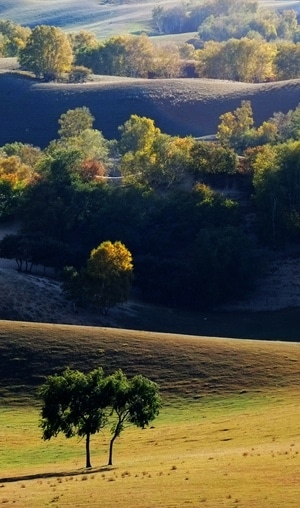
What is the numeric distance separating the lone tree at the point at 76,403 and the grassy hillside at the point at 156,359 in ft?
59.8

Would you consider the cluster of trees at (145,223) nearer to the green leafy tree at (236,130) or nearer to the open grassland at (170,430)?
the green leafy tree at (236,130)

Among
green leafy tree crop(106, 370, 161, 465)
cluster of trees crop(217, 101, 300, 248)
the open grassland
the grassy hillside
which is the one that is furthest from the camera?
cluster of trees crop(217, 101, 300, 248)

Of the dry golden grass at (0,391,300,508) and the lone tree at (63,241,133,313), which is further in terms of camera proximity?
the lone tree at (63,241,133,313)

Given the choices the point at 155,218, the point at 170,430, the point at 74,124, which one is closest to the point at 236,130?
the point at 74,124

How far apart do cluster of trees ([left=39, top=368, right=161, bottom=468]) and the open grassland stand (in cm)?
188

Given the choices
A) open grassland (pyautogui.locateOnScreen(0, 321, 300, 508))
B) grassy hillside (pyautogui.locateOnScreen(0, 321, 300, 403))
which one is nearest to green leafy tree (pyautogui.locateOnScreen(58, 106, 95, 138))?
open grassland (pyautogui.locateOnScreen(0, 321, 300, 508))

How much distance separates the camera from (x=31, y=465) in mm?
50406

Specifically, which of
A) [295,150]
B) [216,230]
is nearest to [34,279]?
[216,230]

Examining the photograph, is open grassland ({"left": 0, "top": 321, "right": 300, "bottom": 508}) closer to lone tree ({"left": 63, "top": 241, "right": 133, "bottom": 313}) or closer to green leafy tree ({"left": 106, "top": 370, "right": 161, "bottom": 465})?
green leafy tree ({"left": 106, "top": 370, "right": 161, "bottom": 465})

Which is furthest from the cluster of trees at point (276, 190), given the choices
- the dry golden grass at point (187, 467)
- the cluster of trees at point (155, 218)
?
the dry golden grass at point (187, 467)

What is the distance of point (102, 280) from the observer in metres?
100

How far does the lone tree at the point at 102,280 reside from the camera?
327 ft

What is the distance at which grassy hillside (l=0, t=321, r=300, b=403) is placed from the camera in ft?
224

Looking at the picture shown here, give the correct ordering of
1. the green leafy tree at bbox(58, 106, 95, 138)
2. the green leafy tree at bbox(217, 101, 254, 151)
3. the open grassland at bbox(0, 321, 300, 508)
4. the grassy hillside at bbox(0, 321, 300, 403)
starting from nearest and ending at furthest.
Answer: the open grassland at bbox(0, 321, 300, 508), the grassy hillside at bbox(0, 321, 300, 403), the green leafy tree at bbox(217, 101, 254, 151), the green leafy tree at bbox(58, 106, 95, 138)
